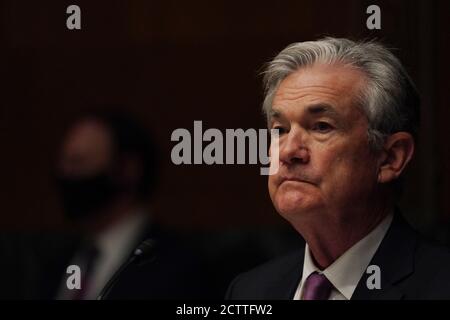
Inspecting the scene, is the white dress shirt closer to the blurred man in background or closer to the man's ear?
the man's ear

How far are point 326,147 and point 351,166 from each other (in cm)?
6

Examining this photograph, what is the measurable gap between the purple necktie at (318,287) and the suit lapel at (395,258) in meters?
0.08

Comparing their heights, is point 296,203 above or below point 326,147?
below

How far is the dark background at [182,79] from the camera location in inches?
70.9

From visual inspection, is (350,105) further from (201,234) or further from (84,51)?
(84,51)

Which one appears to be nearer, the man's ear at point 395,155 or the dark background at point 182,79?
the man's ear at point 395,155

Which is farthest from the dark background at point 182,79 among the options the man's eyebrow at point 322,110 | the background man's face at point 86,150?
the man's eyebrow at point 322,110

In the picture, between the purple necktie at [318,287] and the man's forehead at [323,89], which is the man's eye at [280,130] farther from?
the purple necktie at [318,287]

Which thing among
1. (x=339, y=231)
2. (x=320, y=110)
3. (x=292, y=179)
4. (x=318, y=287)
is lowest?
(x=318, y=287)

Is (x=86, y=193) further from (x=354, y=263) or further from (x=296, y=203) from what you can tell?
(x=354, y=263)

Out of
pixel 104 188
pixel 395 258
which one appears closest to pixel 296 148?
pixel 395 258

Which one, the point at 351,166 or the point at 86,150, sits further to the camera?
the point at 86,150

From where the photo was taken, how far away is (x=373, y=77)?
1664mm
